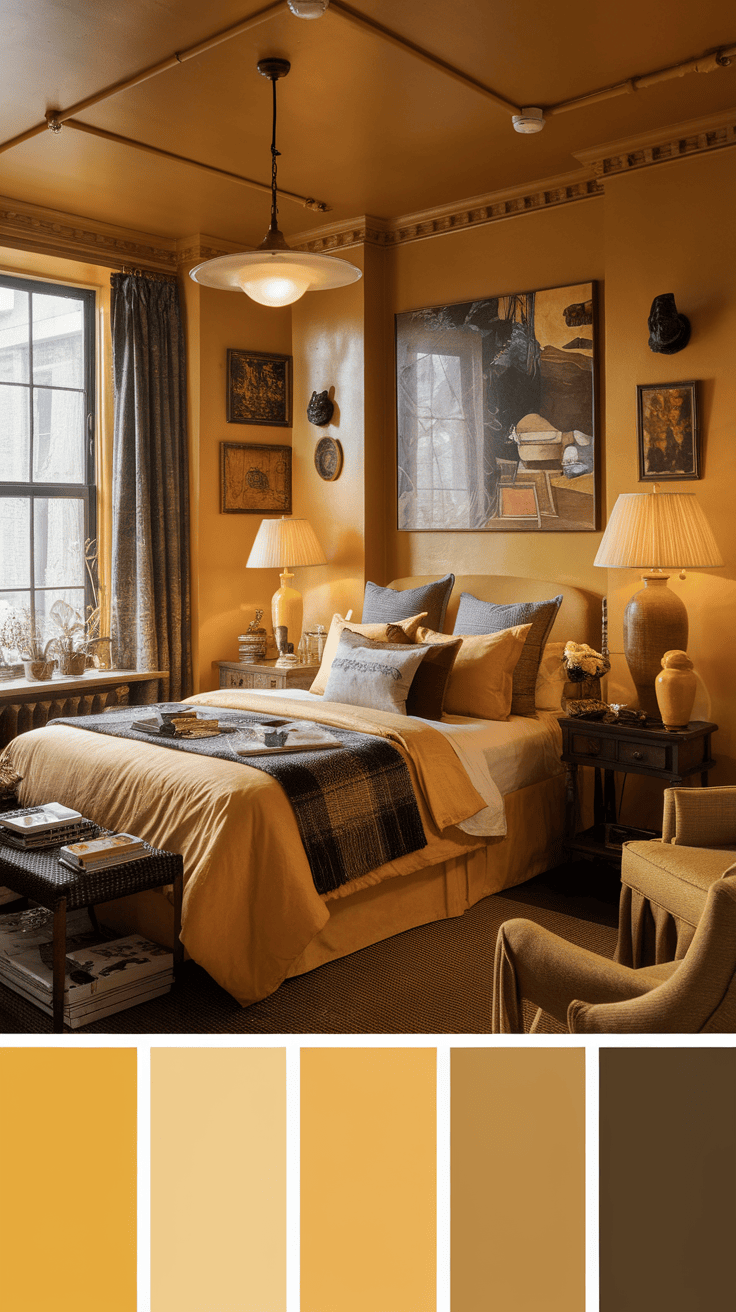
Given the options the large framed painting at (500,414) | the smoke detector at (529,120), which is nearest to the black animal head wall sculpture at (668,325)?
the large framed painting at (500,414)

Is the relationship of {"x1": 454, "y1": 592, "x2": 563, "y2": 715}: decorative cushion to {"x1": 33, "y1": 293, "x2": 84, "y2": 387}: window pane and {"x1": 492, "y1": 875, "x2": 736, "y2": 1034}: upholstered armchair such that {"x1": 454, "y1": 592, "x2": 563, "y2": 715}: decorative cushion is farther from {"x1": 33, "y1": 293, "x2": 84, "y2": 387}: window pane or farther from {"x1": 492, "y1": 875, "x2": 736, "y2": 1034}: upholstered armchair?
{"x1": 33, "y1": 293, "x2": 84, "y2": 387}: window pane

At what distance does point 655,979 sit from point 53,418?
4485mm

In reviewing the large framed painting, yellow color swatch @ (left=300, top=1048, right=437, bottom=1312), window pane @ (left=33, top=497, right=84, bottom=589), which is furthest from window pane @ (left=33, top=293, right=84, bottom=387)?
yellow color swatch @ (left=300, top=1048, right=437, bottom=1312)

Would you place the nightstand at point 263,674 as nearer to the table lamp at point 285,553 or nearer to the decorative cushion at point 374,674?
the table lamp at point 285,553

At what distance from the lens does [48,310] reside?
5.34 meters

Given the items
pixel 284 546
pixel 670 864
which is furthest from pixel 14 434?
pixel 670 864

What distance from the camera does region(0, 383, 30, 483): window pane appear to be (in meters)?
5.20

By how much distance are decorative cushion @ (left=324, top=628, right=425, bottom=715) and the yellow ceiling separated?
2121 millimetres

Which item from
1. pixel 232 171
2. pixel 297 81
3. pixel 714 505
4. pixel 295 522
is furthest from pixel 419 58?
pixel 295 522

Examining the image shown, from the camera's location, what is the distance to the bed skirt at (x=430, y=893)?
3.35 meters

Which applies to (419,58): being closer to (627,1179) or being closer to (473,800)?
(473,800)

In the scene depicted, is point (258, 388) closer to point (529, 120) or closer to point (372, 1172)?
point (529, 120)

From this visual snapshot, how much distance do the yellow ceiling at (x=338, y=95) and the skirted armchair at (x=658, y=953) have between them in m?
2.52

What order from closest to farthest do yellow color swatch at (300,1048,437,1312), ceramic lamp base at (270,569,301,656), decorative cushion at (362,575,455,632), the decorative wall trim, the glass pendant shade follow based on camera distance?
yellow color swatch at (300,1048,437,1312)
the glass pendant shade
decorative cushion at (362,575,455,632)
the decorative wall trim
ceramic lamp base at (270,569,301,656)
